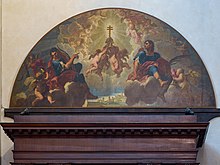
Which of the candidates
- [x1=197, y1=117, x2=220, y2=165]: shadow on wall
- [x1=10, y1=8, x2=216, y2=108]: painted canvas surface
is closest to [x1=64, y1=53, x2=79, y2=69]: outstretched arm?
[x1=10, y1=8, x2=216, y2=108]: painted canvas surface

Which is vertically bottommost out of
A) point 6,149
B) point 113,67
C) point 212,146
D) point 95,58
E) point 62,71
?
point 6,149

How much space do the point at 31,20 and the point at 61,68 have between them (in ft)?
3.86

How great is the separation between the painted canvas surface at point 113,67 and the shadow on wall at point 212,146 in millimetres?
415

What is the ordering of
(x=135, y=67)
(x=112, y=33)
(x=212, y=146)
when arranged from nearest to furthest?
1. (x=212, y=146)
2. (x=135, y=67)
3. (x=112, y=33)

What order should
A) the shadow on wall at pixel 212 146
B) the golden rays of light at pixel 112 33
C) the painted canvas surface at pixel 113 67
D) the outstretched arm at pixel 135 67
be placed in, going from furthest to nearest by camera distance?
1. the golden rays of light at pixel 112 33
2. the outstretched arm at pixel 135 67
3. the painted canvas surface at pixel 113 67
4. the shadow on wall at pixel 212 146

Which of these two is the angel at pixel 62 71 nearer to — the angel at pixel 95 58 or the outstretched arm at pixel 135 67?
the angel at pixel 95 58

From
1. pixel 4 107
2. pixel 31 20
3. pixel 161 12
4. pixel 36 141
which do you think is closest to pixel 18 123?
pixel 36 141

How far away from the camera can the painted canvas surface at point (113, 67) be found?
1034 centimetres

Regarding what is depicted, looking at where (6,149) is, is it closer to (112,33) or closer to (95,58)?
(95,58)

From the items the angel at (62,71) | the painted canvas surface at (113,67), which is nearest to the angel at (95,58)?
the painted canvas surface at (113,67)

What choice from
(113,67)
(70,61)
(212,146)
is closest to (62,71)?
(70,61)

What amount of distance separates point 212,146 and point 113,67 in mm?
2444

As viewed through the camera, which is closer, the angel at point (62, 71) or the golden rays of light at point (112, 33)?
the angel at point (62, 71)

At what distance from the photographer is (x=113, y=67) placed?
1051 centimetres
